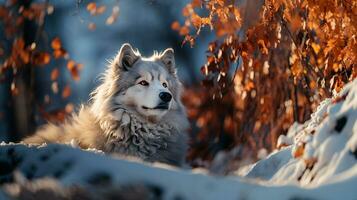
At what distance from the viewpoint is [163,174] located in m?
2.96

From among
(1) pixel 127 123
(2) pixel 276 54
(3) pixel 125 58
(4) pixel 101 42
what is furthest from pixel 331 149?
(4) pixel 101 42

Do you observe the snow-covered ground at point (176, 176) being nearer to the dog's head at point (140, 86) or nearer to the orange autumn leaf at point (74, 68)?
the dog's head at point (140, 86)

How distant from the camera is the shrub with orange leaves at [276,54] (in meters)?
5.65

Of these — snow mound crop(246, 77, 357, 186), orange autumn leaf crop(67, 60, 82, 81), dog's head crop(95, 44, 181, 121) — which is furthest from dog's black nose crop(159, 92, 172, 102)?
orange autumn leaf crop(67, 60, 82, 81)

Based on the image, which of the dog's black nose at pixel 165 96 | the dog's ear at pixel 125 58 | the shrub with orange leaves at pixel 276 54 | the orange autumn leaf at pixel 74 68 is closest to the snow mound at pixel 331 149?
the shrub with orange leaves at pixel 276 54

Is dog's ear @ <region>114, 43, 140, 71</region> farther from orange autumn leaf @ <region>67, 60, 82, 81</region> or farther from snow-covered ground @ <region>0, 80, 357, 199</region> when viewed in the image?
snow-covered ground @ <region>0, 80, 357, 199</region>

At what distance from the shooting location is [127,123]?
22.6 ft

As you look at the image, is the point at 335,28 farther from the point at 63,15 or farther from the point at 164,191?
the point at 63,15

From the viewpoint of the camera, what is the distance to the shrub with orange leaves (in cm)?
565

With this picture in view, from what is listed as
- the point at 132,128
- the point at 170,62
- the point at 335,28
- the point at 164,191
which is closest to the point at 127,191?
the point at 164,191

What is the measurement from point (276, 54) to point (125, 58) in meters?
2.19

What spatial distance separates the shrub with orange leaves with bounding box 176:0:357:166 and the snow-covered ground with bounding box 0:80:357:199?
1.96 metres

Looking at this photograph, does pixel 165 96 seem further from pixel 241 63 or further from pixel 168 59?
pixel 241 63

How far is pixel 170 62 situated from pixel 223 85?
133cm
